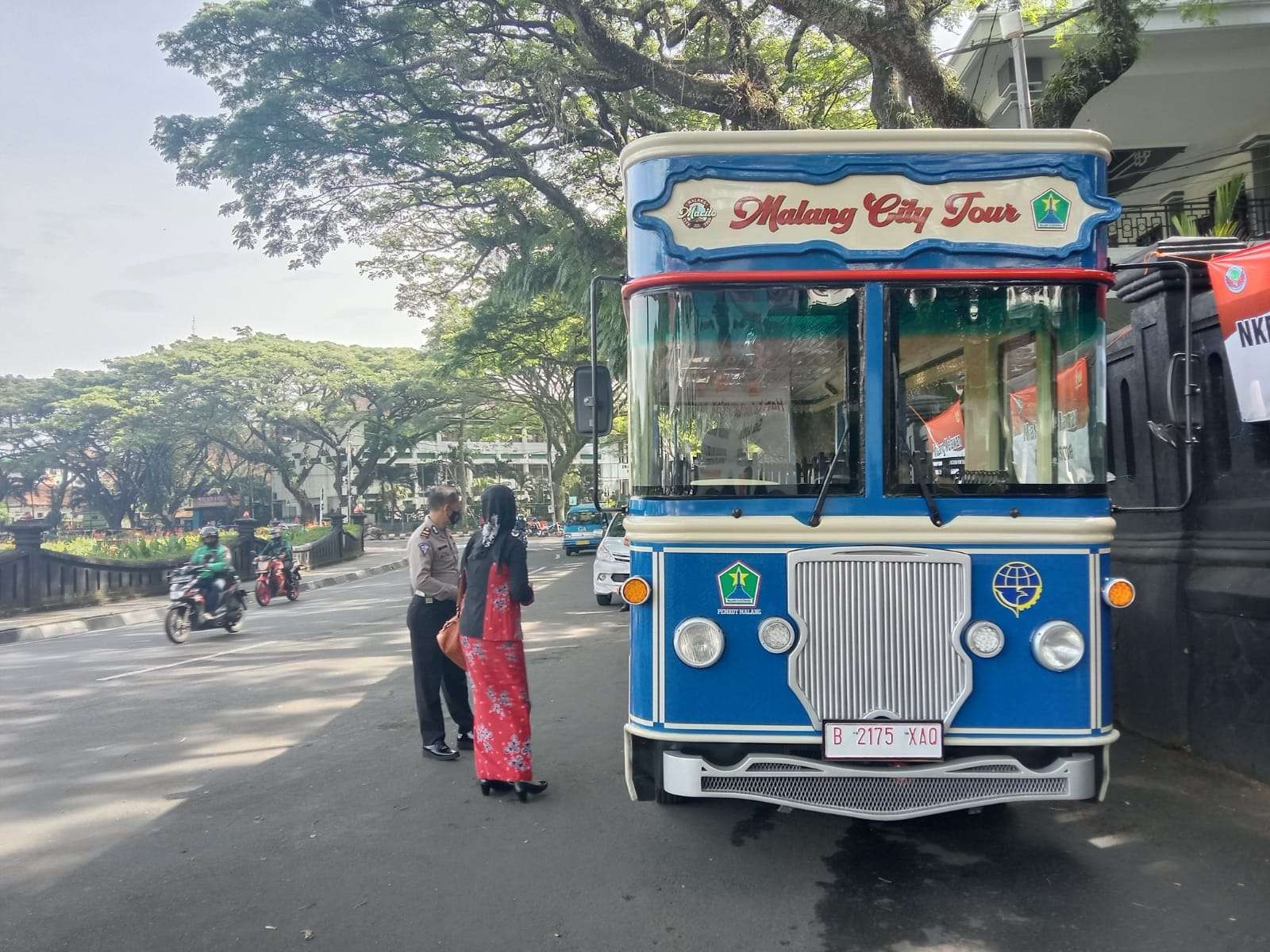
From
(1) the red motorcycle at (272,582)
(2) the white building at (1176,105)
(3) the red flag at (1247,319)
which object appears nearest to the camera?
(3) the red flag at (1247,319)

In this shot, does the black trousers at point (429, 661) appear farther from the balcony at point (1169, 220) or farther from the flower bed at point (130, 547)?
the flower bed at point (130, 547)

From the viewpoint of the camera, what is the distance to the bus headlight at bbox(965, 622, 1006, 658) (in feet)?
12.9

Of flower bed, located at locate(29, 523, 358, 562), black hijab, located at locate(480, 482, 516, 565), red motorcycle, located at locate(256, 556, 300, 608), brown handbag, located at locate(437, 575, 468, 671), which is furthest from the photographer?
flower bed, located at locate(29, 523, 358, 562)

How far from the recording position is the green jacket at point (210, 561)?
13.5m

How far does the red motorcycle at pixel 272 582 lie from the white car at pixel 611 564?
6982 mm

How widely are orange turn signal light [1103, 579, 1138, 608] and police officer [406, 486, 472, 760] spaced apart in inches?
147

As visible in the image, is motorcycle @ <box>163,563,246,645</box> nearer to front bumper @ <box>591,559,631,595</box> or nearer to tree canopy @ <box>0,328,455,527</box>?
front bumper @ <box>591,559,631,595</box>


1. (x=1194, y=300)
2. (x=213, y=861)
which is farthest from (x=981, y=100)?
(x=213, y=861)

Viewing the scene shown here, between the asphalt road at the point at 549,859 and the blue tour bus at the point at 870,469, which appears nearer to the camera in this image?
the asphalt road at the point at 549,859

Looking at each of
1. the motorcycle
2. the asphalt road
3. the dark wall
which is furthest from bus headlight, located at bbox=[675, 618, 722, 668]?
the motorcycle

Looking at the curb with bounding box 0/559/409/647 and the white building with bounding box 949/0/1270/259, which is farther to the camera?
the curb with bounding box 0/559/409/647

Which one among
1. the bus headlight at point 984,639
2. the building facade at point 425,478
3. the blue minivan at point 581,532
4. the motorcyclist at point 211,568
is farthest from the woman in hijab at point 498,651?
the building facade at point 425,478

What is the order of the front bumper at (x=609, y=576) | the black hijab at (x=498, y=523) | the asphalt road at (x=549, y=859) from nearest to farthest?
the asphalt road at (x=549, y=859) → the black hijab at (x=498, y=523) → the front bumper at (x=609, y=576)

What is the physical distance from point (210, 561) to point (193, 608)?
71 centimetres
